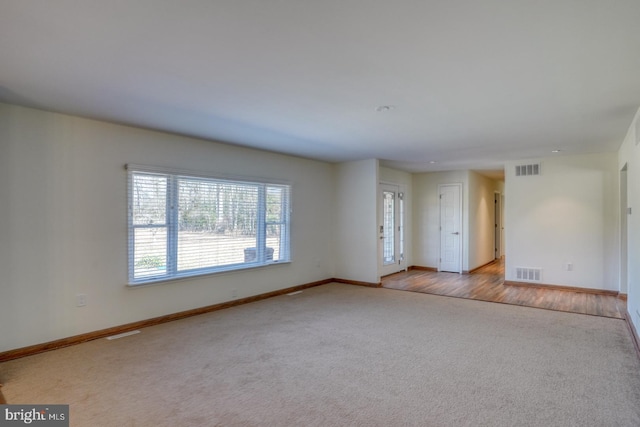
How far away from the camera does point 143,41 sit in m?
2.18

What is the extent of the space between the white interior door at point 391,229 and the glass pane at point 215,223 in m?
2.97

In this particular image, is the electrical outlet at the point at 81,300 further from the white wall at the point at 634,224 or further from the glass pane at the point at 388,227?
the white wall at the point at 634,224

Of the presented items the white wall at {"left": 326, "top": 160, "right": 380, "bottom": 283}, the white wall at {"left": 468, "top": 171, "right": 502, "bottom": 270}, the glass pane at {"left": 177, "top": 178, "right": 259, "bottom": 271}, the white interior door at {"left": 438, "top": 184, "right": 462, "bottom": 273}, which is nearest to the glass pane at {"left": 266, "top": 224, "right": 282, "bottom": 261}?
the glass pane at {"left": 177, "top": 178, "right": 259, "bottom": 271}

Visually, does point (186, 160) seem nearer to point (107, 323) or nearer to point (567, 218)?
point (107, 323)

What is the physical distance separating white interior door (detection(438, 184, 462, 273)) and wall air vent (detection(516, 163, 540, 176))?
5.16 feet

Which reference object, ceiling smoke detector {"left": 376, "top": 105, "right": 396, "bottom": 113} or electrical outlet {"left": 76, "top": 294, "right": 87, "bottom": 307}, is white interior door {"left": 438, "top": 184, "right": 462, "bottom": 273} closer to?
ceiling smoke detector {"left": 376, "top": 105, "right": 396, "bottom": 113}

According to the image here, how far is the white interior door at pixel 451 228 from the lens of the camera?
26.8 ft

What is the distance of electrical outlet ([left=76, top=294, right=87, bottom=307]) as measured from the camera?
3818mm

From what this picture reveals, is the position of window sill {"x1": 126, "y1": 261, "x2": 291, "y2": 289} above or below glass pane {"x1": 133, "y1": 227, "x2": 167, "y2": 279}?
below

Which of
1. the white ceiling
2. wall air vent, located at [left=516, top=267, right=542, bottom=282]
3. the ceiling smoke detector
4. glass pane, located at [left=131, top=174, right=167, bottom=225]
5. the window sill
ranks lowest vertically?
wall air vent, located at [left=516, top=267, right=542, bottom=282]

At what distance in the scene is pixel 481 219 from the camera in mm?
8906

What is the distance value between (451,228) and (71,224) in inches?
286

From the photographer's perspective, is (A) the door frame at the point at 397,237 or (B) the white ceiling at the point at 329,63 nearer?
(B) the white ceiling at the point at 329,63

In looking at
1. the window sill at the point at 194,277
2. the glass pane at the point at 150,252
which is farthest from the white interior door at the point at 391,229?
the glass pane at the point at 150,252
